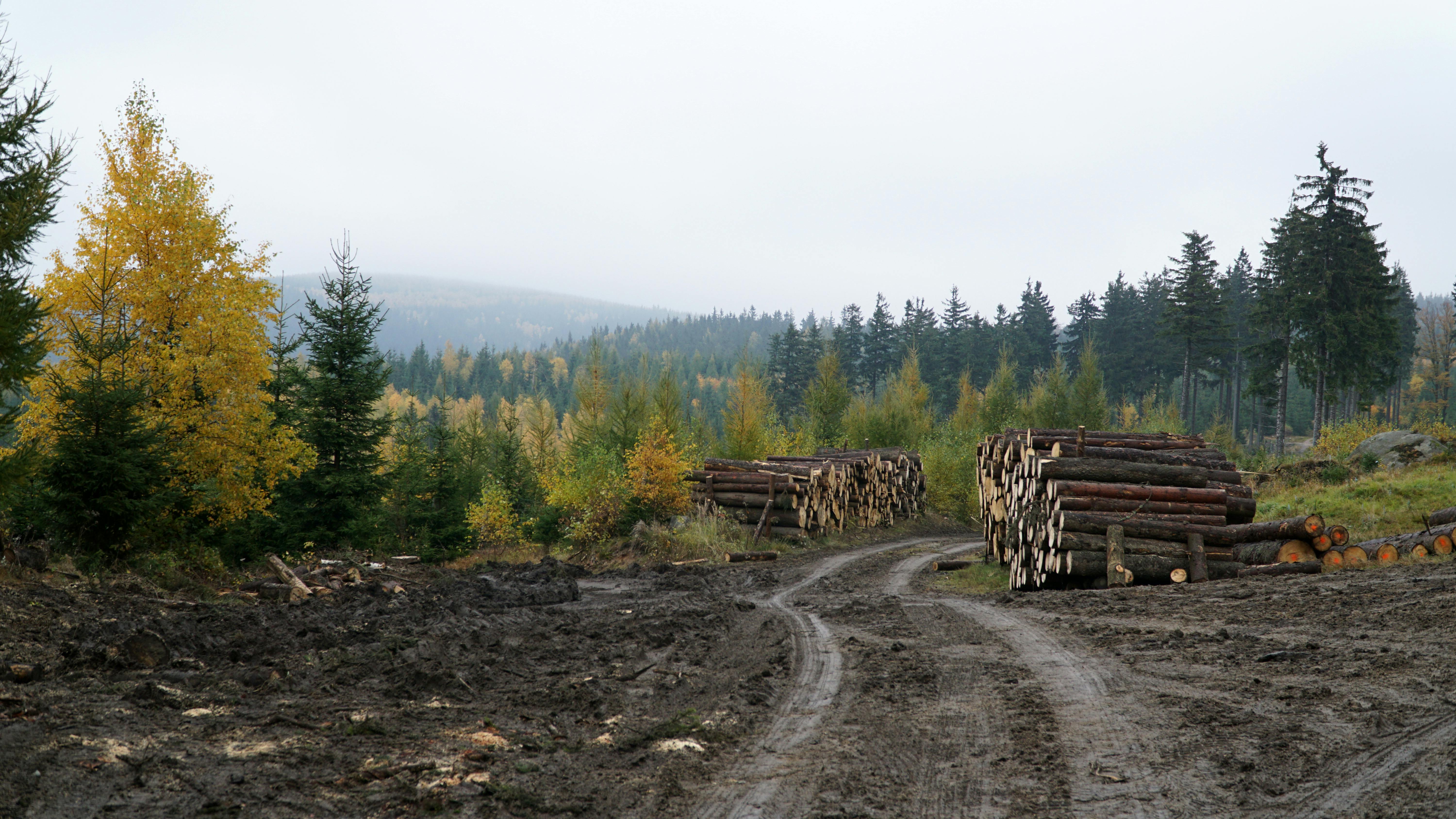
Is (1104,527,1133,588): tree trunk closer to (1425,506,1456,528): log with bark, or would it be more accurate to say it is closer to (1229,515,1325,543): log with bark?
(1229,515,1325,543): log with bark

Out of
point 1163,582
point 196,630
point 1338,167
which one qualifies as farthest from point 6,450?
point 1338,167

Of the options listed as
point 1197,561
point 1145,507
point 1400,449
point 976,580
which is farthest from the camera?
point 1400,449

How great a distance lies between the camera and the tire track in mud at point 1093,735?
4129mm

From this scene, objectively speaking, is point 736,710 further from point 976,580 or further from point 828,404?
point 828,404

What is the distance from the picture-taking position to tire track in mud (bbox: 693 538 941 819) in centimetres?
420

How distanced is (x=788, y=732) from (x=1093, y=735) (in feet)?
6.93

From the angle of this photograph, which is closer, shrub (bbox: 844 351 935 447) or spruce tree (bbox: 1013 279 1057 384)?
shrub (bbox: 844 351 935 447)

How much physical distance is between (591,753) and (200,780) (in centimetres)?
217

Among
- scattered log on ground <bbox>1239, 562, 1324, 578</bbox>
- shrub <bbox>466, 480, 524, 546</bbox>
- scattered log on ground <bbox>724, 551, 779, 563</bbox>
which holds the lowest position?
shrub <bbox>466, 480, 524, 546</bbox>

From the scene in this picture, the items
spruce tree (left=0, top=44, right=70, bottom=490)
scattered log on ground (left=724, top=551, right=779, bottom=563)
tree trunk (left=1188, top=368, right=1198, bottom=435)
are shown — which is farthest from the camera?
tree trunk (left=1188, top=368, right=1198, bottom=435)

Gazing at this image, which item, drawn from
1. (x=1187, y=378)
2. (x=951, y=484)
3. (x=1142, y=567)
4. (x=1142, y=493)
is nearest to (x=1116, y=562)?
(x=1142, y=567)

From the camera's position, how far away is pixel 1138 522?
1257 cm

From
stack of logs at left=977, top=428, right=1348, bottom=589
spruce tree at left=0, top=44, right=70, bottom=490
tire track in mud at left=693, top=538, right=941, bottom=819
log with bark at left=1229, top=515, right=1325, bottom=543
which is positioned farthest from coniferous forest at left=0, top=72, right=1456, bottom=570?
log with bark at left=1229, top=515, right=1325, bottom=543

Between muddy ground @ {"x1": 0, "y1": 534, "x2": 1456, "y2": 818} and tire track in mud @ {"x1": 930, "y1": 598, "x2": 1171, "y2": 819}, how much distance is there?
3 cm
